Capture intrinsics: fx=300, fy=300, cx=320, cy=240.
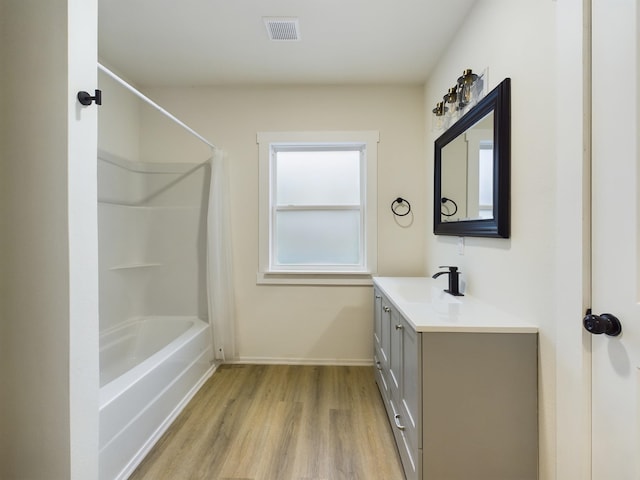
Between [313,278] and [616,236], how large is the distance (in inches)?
82.4

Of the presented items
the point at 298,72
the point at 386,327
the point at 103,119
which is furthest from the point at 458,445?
the point at 103,119

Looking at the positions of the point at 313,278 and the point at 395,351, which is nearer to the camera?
the point at 395,351

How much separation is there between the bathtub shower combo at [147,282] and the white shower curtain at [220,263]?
78 millimetres

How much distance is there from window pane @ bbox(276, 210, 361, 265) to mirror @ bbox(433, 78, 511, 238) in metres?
0.82

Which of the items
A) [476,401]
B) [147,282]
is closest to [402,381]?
[476,401]

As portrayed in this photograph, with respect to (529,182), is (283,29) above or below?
above

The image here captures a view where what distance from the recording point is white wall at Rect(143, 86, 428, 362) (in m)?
2.68

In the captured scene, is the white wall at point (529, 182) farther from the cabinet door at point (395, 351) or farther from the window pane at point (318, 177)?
the window pane at point (318, 177)

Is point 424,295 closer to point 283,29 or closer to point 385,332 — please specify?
point 385,332

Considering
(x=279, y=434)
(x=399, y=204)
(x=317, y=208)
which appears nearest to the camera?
(x=279, y=434)

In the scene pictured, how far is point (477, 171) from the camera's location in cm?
168

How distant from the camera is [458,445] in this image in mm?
1188

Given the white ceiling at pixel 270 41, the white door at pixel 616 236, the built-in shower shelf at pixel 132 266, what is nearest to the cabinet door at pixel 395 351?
the white door at pixel 616 236

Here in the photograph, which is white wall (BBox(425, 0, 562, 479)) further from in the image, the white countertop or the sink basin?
the sink basin
